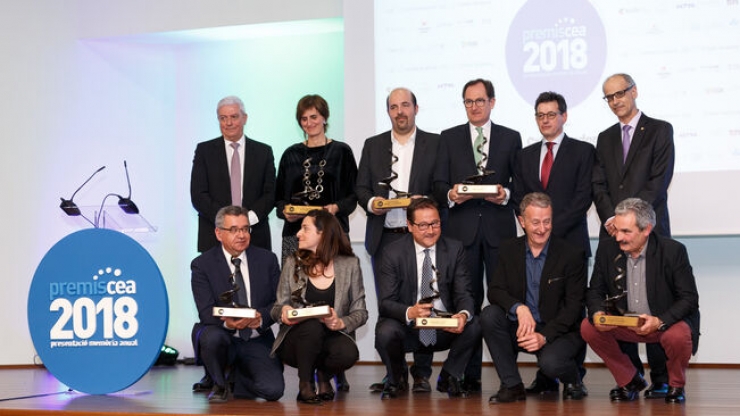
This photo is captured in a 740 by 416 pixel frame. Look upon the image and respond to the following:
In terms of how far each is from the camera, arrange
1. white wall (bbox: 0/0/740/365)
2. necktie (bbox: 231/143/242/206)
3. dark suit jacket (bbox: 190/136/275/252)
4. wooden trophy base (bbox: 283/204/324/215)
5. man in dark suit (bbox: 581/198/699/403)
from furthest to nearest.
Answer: white wall (bbox: 0/0/740/365) < necktie (bbox: 231/143/242/206) < dark suit jacket (bbox: 190/136/275/252) < wooden trophy base (bbox: 283/204/324/215) < man in dark suit (bbox: 581/198/699/403)

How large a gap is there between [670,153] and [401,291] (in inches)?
66.4

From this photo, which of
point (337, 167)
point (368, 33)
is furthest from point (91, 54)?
point (337, 167)

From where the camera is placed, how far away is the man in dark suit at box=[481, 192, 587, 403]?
15.0 ft

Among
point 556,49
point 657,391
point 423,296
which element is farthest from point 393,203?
point 556,49

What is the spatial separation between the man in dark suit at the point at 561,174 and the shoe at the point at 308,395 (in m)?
1.64

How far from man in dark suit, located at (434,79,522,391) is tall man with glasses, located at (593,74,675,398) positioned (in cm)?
55

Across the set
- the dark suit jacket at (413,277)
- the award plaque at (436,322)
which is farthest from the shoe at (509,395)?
the dark suit jacket at (413,277)

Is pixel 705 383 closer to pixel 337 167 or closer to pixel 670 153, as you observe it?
pixel 670 153

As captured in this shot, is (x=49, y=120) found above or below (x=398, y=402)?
above

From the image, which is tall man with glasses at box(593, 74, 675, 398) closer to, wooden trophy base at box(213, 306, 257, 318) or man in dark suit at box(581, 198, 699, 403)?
man in dark suit at box(581, 198, 699, 403)

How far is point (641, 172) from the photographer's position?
4922 mm

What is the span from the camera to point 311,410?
429cm

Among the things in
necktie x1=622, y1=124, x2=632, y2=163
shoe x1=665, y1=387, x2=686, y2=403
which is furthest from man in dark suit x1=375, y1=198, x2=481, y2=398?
necktie x1=622, y1=124, x2=632, y2=163

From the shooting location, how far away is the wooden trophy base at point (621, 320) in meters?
4.29
